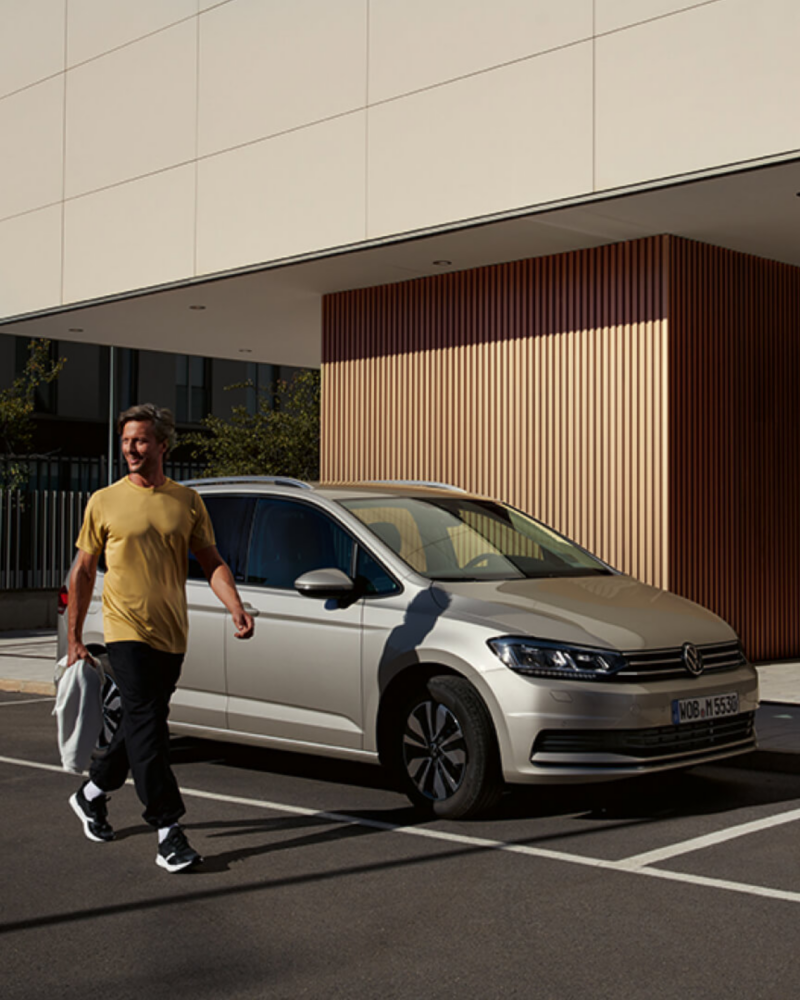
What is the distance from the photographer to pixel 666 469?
1279 centimetres

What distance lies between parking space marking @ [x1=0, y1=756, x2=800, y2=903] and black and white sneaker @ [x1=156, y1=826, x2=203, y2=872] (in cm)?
117

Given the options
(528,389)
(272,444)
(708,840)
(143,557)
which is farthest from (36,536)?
(708,840)

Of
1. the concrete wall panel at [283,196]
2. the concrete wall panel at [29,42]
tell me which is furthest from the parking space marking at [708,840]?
the concrete wall panel at [29,42]

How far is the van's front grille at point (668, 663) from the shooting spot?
6.56 metres

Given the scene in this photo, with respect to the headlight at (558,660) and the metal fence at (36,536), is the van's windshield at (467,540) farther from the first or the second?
the metal fence at (36,536)

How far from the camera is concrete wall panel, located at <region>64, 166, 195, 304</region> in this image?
15.7m

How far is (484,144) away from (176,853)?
8573mm

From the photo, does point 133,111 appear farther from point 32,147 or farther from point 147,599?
point 147,599

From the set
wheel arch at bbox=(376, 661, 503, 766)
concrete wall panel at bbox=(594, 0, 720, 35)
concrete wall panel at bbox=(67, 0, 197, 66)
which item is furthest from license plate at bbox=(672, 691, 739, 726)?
concrete wall panel at bbox=(67, 0, 197, 66)

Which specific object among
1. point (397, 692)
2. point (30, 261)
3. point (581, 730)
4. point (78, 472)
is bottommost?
point (581, 730)

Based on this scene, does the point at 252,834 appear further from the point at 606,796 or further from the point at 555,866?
the point at 606,796

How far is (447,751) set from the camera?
22.2ft

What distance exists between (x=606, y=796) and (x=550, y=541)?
5.72 ft

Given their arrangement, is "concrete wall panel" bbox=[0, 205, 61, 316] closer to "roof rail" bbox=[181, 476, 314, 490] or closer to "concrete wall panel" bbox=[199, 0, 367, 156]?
"concrete wall panel" bbox=[199, 0, 367, 156]
